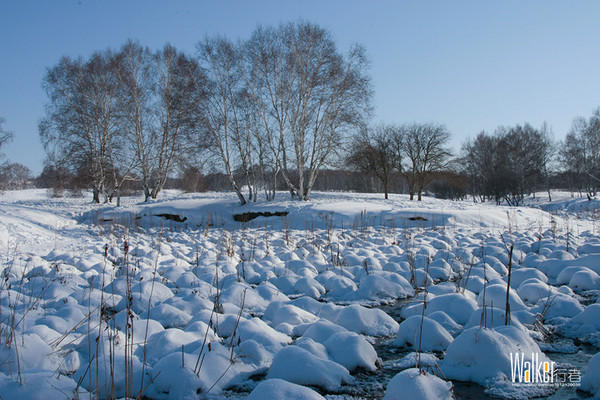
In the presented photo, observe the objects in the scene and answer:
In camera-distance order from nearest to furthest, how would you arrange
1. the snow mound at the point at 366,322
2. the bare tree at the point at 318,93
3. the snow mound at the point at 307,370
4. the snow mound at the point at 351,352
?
the snow mound at the point at 307,370 < the snow mound at the point at 351,352 < the snow mound at the point at 366,322 < the bare tree at the point at 318,93

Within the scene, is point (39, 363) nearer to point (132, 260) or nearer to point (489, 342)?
point (489, 342)

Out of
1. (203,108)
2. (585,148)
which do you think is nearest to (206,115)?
(203,108)

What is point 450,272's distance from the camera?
4.95 metres

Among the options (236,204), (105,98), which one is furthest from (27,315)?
(105,98)

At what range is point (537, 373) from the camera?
6.95 ft

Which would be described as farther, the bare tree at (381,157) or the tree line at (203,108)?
the bare tree at (381,157)

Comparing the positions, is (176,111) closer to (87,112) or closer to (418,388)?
(87,112)

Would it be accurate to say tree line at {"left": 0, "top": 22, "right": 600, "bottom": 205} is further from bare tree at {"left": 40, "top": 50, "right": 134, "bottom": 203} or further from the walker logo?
the walker logo

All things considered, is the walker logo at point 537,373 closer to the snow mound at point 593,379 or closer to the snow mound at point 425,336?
the snow mound at point 593,379

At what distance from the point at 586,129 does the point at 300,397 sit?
3585 cm

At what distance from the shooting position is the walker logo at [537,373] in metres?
2.07

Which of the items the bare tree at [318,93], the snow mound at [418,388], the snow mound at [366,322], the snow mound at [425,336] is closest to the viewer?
the snow mound at [418,388]

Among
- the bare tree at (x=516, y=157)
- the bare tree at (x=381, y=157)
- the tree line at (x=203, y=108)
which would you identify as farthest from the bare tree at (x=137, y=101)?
the bare tree at (x=516, y=157)

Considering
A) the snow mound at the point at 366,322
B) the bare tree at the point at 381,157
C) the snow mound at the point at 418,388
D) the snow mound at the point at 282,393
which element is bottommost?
the snow mound at the point at 366,322
